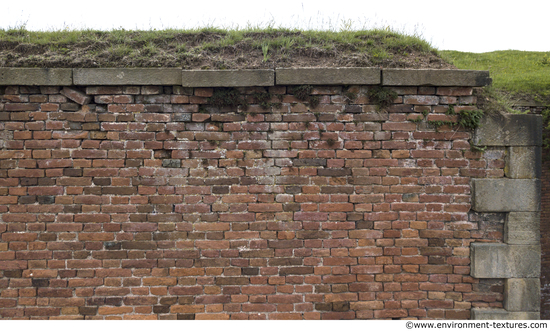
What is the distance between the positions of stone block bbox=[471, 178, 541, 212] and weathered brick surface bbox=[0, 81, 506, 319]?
0.11 metres

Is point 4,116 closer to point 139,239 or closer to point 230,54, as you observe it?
point 139,239

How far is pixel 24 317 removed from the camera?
3.24 meters

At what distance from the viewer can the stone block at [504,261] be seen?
3.24 meters

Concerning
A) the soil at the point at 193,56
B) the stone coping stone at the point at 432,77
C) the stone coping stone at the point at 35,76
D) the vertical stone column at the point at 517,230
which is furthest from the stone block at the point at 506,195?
the stone coping stone at the point at 35,76

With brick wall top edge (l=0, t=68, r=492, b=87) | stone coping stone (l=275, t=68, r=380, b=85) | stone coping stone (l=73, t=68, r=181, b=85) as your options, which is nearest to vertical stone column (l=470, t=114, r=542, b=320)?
brick wall top edge (l=0, t=68, r=492, b=87)

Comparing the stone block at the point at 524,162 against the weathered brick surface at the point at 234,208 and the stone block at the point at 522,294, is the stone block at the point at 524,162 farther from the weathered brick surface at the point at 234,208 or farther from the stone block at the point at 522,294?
the stone block at the point at 522,294

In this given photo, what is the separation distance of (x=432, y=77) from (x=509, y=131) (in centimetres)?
104

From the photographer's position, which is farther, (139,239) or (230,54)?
(230,54)

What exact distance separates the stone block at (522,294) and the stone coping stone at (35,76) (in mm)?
5313

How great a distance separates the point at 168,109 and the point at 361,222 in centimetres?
247

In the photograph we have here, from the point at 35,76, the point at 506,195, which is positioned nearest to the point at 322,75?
the point at 506,195

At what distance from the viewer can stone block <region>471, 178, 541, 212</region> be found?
127 inches

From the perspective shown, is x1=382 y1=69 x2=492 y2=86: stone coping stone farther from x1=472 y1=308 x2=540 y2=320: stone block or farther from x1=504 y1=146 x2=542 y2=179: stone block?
x1=472 y1=308 x2=540 y2=320: stone block

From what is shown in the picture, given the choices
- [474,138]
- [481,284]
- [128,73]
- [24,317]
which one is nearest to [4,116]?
[128,73]
